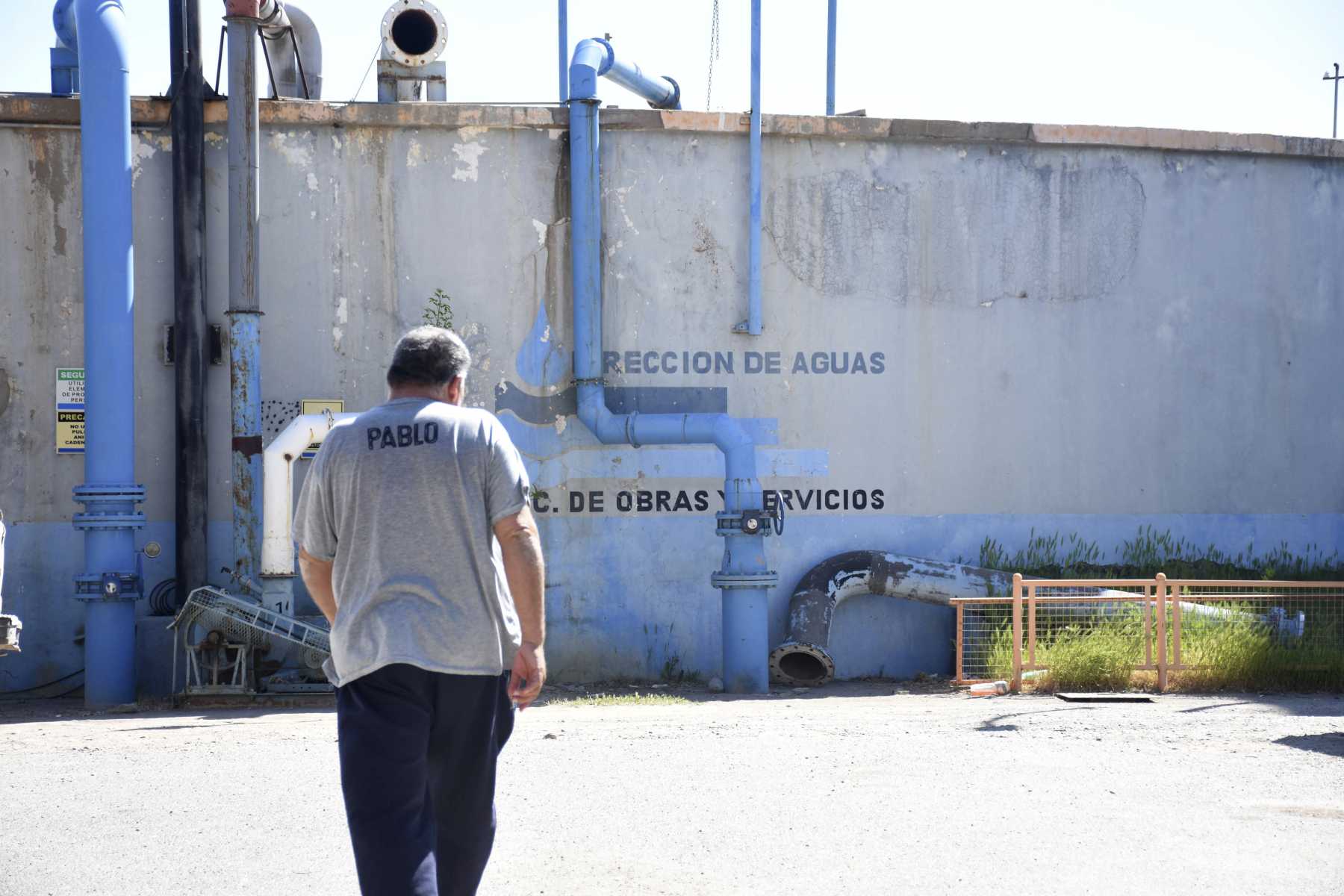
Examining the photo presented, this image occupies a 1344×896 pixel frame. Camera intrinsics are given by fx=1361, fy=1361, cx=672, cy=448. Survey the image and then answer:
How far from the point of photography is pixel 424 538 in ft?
12.5

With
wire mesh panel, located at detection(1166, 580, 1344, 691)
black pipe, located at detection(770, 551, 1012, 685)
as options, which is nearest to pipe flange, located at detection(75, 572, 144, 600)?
black pipe, located at detection(770, 551, 1012, 685)

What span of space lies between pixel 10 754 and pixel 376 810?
5.75 m

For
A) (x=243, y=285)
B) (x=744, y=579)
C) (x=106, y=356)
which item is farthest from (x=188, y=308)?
(x=744, y=579)

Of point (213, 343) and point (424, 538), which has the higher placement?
point (213, 343)

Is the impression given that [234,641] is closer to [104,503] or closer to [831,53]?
[104,503]

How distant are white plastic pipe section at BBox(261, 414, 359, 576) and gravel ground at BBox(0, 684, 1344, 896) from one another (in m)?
1.75

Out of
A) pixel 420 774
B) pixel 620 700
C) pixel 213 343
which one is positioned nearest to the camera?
pixel 420 774

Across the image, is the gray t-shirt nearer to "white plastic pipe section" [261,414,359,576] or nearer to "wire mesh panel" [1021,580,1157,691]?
"white plastic pipe section" [261,414,359,576]

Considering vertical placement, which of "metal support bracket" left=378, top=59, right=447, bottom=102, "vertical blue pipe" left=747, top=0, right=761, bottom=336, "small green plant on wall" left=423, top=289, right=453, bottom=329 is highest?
"metal support bracket" left=378, top=59, right=447, bottom=102

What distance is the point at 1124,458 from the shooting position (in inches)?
540

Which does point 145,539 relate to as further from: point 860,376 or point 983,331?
point 983,331

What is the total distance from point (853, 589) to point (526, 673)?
353 inches

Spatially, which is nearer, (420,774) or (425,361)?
(420,774)

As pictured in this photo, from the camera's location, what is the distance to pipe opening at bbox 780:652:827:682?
1235cm
